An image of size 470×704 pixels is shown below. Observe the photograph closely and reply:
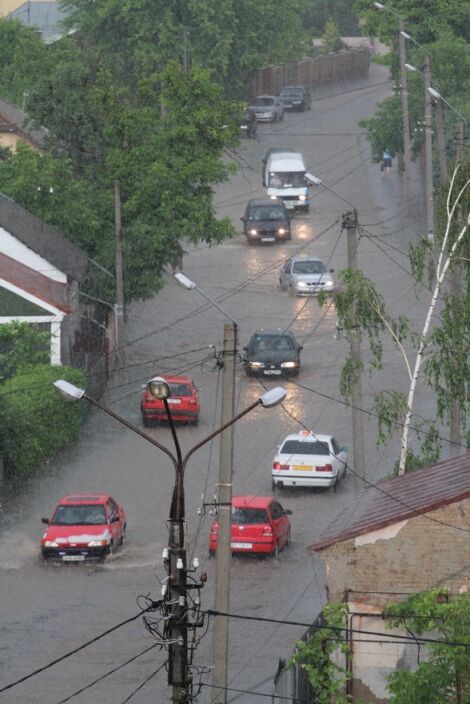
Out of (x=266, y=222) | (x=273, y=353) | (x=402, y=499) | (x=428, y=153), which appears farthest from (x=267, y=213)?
(x=402, y=499)

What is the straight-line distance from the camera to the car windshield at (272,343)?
188ft

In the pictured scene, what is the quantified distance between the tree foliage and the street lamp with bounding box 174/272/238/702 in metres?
1.70

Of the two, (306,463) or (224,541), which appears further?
(306,463)

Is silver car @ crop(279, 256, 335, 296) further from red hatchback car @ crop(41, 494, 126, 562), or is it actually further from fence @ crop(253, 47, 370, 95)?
fence @ crop(253, 47, 370, 95)

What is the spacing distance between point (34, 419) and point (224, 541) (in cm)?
2192

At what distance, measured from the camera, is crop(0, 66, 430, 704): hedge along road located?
3569 cm

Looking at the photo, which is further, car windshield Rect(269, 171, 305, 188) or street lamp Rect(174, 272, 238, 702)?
car windshield Rect(269, 171, 305, 188)

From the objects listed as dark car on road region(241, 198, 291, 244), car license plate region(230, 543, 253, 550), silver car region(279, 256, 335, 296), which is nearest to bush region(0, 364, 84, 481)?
car license plate region(230, 543, 253, 550)

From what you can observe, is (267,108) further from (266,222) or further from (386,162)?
(266,222)

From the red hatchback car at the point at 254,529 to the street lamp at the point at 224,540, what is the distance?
13.4 meters

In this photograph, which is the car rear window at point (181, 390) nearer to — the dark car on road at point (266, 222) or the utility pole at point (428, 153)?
the utility pole at point (428, 153)

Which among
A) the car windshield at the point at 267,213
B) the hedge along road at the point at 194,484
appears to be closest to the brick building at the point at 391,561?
the hedge along road at the point at 194,484

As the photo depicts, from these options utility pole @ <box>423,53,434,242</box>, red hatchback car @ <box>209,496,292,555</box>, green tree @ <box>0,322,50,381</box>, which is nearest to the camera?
red hatchback car @ <box>209,496,292,555</box>

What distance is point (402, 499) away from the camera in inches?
1262
